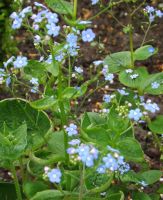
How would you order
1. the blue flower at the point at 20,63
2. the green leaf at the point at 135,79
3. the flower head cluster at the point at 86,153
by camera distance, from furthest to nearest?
A: the green leaf at the point at 135,79 < the blue flower at the point at 20,63 < the flower head cluster at the point at 86,153

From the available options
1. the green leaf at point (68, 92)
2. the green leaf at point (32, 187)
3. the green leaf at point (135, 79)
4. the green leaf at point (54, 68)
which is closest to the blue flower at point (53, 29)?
the green leaf at point (54, 68)

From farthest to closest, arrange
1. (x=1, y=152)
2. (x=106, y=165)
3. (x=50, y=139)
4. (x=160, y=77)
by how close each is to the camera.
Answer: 1. (x=160, y=77)
2. (x=50, y=139)
3. (x=1, y=152)
4. (x=106, y=165)

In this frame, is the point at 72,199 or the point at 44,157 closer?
the point at 72,199

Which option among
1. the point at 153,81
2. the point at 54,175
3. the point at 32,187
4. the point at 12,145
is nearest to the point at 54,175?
the point at 54,175

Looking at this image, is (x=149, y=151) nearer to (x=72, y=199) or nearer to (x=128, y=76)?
(x=128, y=76)

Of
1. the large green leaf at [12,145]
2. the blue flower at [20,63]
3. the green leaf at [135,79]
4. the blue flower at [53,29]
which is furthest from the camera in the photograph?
the green leaf at [135,79]

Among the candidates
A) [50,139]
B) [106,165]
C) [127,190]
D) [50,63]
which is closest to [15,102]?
[50,139]

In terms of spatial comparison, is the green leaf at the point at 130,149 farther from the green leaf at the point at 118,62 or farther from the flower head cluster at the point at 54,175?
the green leaf at the point at 118,62

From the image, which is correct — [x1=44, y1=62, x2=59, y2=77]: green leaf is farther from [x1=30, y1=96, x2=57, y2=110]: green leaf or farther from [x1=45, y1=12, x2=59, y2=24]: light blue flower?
[x1=45, y1=12, x2=59, y2=24]: light blue flower

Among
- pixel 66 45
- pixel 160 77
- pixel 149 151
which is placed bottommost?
pixel 149 151
